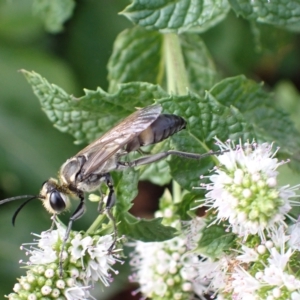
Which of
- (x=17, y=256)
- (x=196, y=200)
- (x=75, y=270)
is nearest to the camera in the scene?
(x=75, y=270)

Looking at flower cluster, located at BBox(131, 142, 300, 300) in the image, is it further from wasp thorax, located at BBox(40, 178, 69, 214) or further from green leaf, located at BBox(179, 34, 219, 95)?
green leaf, located at BBox(179, 34, 219, 95)

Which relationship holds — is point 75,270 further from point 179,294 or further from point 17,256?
point 17,256

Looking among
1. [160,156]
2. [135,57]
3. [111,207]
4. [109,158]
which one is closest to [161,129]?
[160,156]

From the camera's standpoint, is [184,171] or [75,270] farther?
[184,171]

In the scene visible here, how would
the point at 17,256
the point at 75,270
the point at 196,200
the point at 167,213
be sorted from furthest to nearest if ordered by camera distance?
Result: the point at 17,256, the point at 167,213, the point at 196,200, the point at 75,270

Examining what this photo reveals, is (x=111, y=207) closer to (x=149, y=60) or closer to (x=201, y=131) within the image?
(x=201, y=131)

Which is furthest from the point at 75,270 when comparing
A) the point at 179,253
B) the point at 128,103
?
the point at 128,103

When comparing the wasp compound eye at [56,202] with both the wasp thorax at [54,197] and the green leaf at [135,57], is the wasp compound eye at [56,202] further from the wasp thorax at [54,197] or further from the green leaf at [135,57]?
the green leaf at [135,57]
